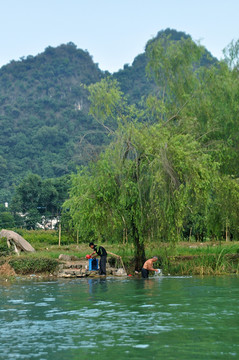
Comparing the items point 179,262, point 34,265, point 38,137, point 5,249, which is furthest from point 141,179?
point 38,137

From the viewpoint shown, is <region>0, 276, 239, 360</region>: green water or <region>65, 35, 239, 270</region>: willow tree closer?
<region>0, 276, 239, 360</region>: green water

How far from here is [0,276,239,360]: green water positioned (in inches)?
458

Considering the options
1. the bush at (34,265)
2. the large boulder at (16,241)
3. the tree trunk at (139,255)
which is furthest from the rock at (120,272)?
the large boulder at (16,241)

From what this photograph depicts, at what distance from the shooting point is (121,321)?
49.5ft

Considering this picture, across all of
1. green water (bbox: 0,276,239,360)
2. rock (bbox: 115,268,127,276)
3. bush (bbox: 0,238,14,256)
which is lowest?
green water (bbox: 0,276,239,360)

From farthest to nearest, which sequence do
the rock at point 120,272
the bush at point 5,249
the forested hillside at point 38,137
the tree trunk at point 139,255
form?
the forested hillside at point 38,137, the bush at point 5,249, the rock at point 120,272, the tree trunk at point 139,255

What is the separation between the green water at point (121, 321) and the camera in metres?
11.6

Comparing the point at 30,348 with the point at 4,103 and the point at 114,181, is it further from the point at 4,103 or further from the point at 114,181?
the point at 4,103

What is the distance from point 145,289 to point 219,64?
15891mm

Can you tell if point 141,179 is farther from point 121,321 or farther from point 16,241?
point 16,241

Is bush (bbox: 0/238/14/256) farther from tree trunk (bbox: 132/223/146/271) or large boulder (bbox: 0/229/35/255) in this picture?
tree trunk (bbox: 132/223/146/271)

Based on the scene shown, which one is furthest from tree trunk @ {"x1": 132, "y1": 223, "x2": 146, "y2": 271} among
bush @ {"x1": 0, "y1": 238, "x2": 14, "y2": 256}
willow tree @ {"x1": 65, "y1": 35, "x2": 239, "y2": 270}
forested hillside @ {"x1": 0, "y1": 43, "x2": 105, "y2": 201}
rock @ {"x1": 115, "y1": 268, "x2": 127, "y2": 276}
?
forested hillside @ {"x1": 0, "y1": 43, "x2": 105, "y2": 201}

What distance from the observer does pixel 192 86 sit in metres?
32.3

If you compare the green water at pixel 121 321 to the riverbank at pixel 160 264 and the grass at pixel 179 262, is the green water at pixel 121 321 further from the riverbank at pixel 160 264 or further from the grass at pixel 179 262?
the riverbank at pixel 160 264
